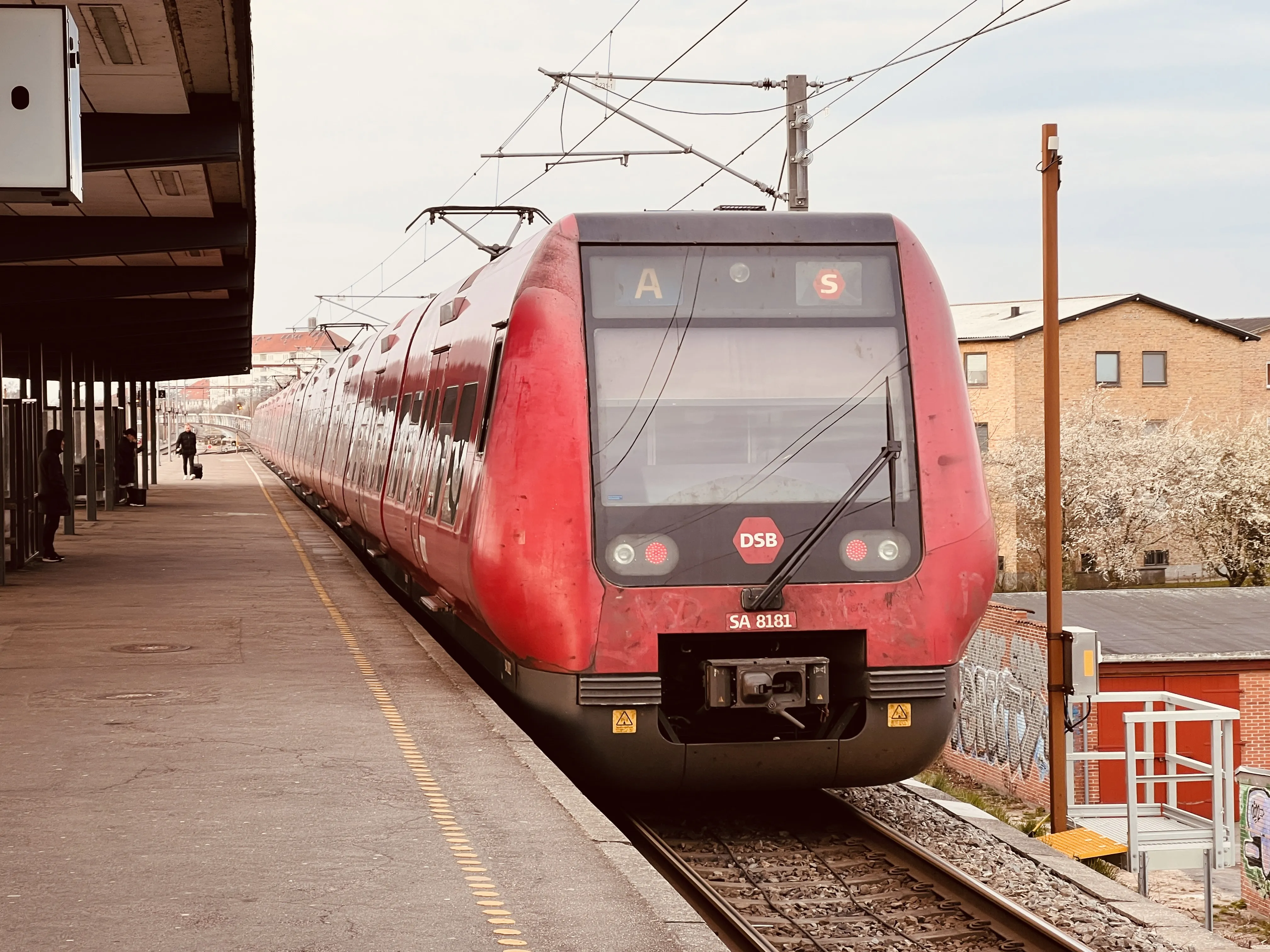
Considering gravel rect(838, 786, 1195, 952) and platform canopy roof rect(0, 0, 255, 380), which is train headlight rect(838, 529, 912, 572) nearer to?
gravel rect(838, 786, 1195, 952)

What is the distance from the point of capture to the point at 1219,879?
68.0ft

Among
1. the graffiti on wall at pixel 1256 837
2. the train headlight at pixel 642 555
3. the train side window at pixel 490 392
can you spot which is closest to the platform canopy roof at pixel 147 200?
the train side window at pixel 490 392

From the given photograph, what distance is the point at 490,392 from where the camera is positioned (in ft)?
27.9

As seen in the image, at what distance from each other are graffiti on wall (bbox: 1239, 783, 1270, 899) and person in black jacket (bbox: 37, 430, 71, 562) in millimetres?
13869

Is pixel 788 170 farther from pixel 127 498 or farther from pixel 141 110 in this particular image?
pixel 127 498

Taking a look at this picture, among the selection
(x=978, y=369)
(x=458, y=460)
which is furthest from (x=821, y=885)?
(x=978, y=369)

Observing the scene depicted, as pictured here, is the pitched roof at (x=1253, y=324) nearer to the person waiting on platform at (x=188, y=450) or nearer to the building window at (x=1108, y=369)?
the building window at (x=1108, y=369)

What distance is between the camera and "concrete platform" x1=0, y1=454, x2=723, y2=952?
16.3ft

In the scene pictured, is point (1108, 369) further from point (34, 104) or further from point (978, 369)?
point (34, 104)

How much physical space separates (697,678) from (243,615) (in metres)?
7.08

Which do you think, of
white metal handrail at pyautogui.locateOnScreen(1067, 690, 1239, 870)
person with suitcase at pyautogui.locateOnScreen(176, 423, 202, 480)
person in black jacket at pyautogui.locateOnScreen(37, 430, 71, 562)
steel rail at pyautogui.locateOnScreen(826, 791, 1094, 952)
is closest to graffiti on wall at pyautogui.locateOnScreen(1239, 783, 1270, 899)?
white metal handrail at pyautogui.locateOnScreen(1067, 690, 1239, 870)

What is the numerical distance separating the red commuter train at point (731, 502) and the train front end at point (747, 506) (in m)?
0.01

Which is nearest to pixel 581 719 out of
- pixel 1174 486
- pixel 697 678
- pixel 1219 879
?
pixel 697 678

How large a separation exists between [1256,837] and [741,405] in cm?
1079
